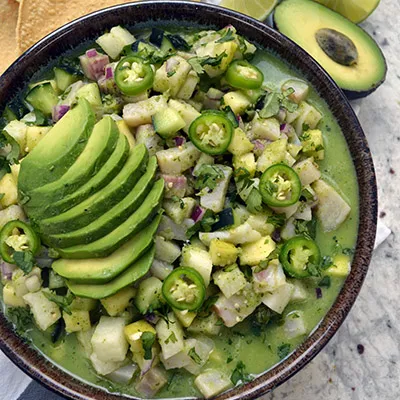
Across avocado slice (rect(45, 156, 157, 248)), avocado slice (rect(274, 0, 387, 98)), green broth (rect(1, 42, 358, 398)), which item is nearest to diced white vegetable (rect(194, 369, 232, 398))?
green broth (rect(1, 42, 358, 398))

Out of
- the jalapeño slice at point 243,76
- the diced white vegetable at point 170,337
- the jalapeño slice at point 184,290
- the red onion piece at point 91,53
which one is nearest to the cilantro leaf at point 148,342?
the diced white vegetable at point 170,337

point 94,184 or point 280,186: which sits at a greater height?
point 280,186

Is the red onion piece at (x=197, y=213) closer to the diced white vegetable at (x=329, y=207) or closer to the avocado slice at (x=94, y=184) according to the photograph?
the avocado slice at (x=94, y=184)

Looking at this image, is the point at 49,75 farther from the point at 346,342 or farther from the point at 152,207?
the point at 346,342

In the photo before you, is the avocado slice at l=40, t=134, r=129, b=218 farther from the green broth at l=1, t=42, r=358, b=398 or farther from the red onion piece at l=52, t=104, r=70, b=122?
the green broth at l=1, t=42, r=358, b=398

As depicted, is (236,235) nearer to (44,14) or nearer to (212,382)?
(212,382)

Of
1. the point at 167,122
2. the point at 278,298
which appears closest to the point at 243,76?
the point at 167,122
